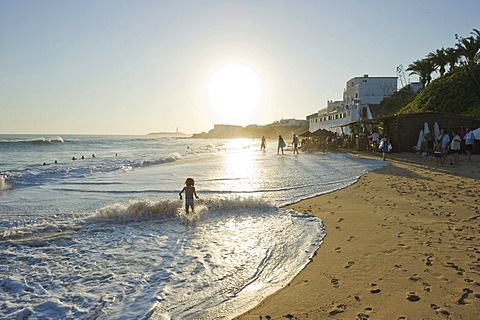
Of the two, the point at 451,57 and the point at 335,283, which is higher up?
the point at 451,57

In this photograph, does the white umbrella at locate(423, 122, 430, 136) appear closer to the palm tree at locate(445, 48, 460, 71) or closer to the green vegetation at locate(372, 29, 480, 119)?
the green vegetation at locate(372, 29, 480, 119)

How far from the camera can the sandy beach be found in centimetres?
365

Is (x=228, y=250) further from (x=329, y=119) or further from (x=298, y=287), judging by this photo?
(x=329, y=119)

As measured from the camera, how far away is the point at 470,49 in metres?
35.0

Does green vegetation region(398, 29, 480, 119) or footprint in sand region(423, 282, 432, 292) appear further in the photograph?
green vegetation region(398, 29, 480, 119)

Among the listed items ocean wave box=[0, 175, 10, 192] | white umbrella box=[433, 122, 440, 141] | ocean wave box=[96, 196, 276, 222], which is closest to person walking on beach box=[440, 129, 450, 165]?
white umbrella box=[433, 122, 440, 141]

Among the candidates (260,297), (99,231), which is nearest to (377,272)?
(260,297)

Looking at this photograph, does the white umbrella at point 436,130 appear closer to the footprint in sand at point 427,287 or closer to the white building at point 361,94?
the footprint in sand at point 427,287

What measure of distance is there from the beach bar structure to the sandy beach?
643 inches

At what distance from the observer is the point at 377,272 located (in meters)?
4.59

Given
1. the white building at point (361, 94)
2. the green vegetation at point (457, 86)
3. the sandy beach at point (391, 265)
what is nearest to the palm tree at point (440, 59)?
the green vegetation at point (457, 86)


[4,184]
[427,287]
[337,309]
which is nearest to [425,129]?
[427,287]

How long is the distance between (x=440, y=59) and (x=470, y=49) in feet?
19.8

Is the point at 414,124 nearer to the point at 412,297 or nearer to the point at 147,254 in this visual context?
the point at 412,297
